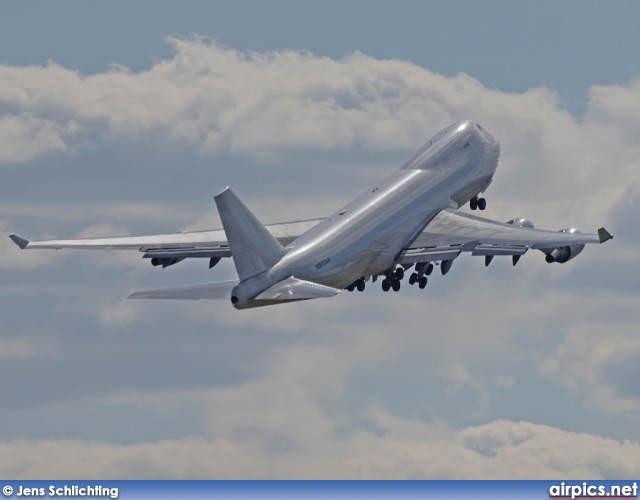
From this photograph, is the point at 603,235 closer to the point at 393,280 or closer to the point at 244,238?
the point at 393,280

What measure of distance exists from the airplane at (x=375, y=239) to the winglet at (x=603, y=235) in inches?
3.4

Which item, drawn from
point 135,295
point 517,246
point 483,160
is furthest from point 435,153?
point 135,295

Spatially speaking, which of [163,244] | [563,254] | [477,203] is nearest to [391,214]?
[563,254]

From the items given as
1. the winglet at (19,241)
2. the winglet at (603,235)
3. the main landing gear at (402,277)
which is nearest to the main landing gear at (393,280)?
the main landing gear at (402,277)

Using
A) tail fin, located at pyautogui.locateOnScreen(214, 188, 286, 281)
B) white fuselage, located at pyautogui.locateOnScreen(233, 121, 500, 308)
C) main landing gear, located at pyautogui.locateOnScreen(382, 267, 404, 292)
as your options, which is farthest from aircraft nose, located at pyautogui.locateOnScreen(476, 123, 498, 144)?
tail fin, located at pyautogui.locateOnScreen(214, 188, 286, 281)

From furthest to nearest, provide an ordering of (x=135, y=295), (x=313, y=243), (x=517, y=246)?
(x=517, y=246)
(x=313, y=243)
(x=135, y=295)

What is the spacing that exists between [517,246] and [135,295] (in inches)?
1010

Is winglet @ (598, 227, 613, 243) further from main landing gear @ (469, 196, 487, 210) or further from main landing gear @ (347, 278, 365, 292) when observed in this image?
main landing gear @ (469, 196, 487, 210)

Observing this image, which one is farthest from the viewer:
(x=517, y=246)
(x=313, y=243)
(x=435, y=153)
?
(x=435, y=153)

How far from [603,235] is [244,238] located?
2211cm

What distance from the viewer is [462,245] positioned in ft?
317

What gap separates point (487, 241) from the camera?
97500 millimetres

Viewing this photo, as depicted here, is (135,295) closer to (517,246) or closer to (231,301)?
(231,301)

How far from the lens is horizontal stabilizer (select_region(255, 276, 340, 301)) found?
8412 cm
